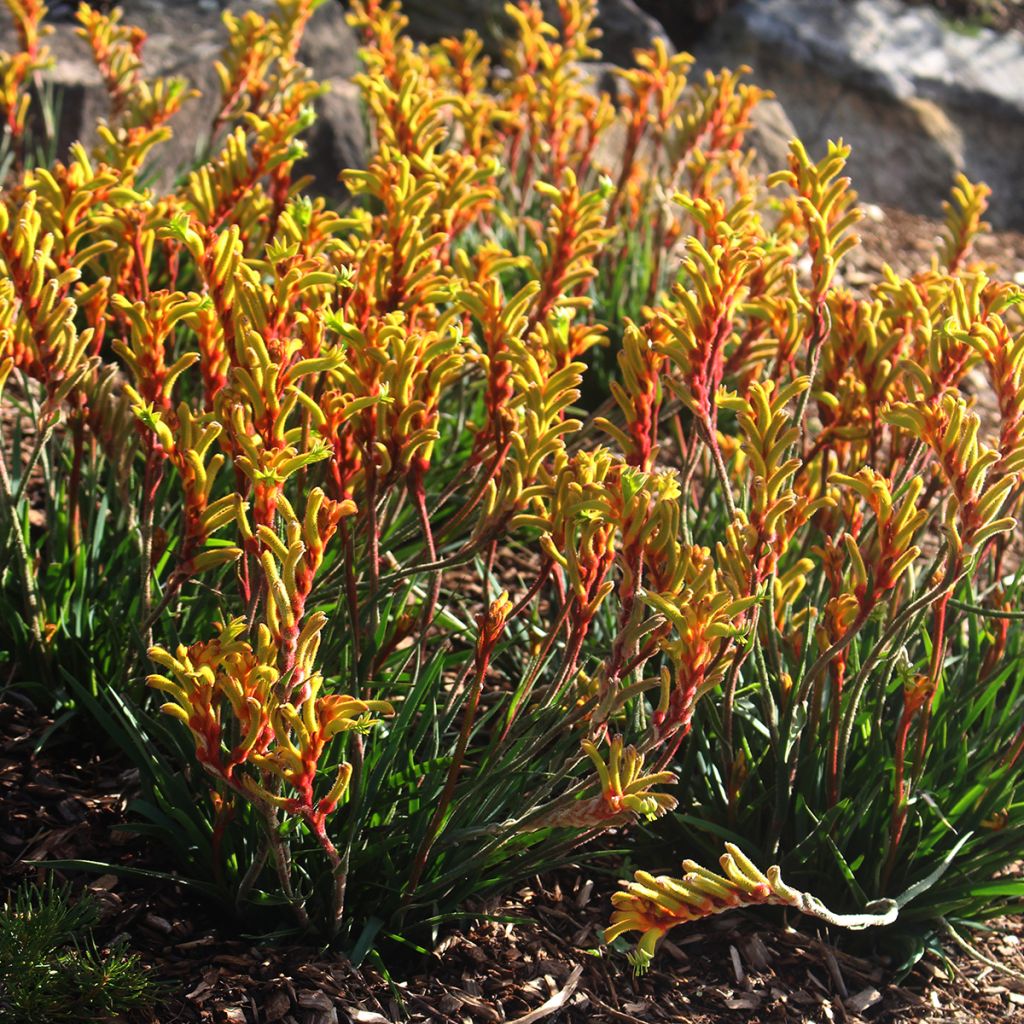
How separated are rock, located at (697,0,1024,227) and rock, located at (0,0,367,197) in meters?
3.19

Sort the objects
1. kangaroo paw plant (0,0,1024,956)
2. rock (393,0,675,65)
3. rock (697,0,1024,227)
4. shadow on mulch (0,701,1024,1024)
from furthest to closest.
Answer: rock (393,0,675,65) < rock (697,0,1024,227) < shadow on mulch (0,701,1024,1024) < kangaroo paw plant (0,0,1024,956)

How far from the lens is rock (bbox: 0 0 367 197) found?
5.68 metres

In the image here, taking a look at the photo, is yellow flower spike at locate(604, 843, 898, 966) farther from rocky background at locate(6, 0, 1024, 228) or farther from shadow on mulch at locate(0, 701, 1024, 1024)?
rocky background at locate(6, 0, 1024, 228)

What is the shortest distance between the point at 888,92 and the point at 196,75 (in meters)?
4.54

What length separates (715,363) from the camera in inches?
93.1

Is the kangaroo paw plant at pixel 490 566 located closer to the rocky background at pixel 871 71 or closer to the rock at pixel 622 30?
the rocky background at pixel 871 71

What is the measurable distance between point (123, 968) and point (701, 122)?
10.2ft

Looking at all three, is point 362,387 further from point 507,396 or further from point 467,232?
point 467,232

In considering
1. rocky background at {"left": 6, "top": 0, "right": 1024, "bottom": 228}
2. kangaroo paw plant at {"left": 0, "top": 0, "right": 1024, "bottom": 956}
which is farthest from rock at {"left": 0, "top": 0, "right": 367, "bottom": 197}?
kangaroo paw plant at {"left": 0, "top": 0, "right": 1024, "bottom": 956}

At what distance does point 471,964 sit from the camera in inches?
98.8

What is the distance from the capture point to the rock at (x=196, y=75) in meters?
5.68

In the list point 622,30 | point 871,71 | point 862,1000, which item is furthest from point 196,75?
point 862,1000

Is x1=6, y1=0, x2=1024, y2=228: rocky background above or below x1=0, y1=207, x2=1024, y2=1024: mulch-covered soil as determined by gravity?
above

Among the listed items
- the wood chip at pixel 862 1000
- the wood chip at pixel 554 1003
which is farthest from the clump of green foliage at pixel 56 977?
the wood chip at pixel 862 1000
